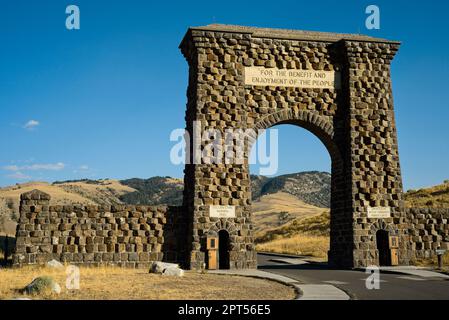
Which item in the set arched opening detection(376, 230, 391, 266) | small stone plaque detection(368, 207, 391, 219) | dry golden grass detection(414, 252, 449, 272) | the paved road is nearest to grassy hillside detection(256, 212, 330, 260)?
arched opening detection(376, 230, 391, 266)

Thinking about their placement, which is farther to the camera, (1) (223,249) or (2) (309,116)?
(2) (309,116)

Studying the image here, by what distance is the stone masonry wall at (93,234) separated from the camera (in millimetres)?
19531

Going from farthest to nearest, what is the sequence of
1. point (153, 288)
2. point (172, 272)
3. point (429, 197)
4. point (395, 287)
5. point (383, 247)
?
point (429, 197)
point (383, 247)
point (172, 272)
point (395, 287)
point (153, 288)

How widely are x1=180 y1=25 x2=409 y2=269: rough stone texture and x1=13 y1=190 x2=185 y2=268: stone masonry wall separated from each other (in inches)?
51.4

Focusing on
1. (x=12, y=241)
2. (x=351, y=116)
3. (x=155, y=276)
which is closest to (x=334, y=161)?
(x=351, y=116)

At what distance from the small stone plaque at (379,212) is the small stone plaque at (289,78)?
228 inches

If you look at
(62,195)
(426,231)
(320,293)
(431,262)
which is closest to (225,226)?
(320,293)

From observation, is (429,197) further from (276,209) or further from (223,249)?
(276,209)

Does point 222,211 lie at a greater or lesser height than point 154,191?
lesser

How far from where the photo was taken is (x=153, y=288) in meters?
12.3

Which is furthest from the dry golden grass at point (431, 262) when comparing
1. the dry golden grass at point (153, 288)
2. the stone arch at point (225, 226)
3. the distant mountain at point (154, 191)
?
the distant mountain at point (154, 191)

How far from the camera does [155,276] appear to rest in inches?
600

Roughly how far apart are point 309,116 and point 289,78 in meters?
1.92
